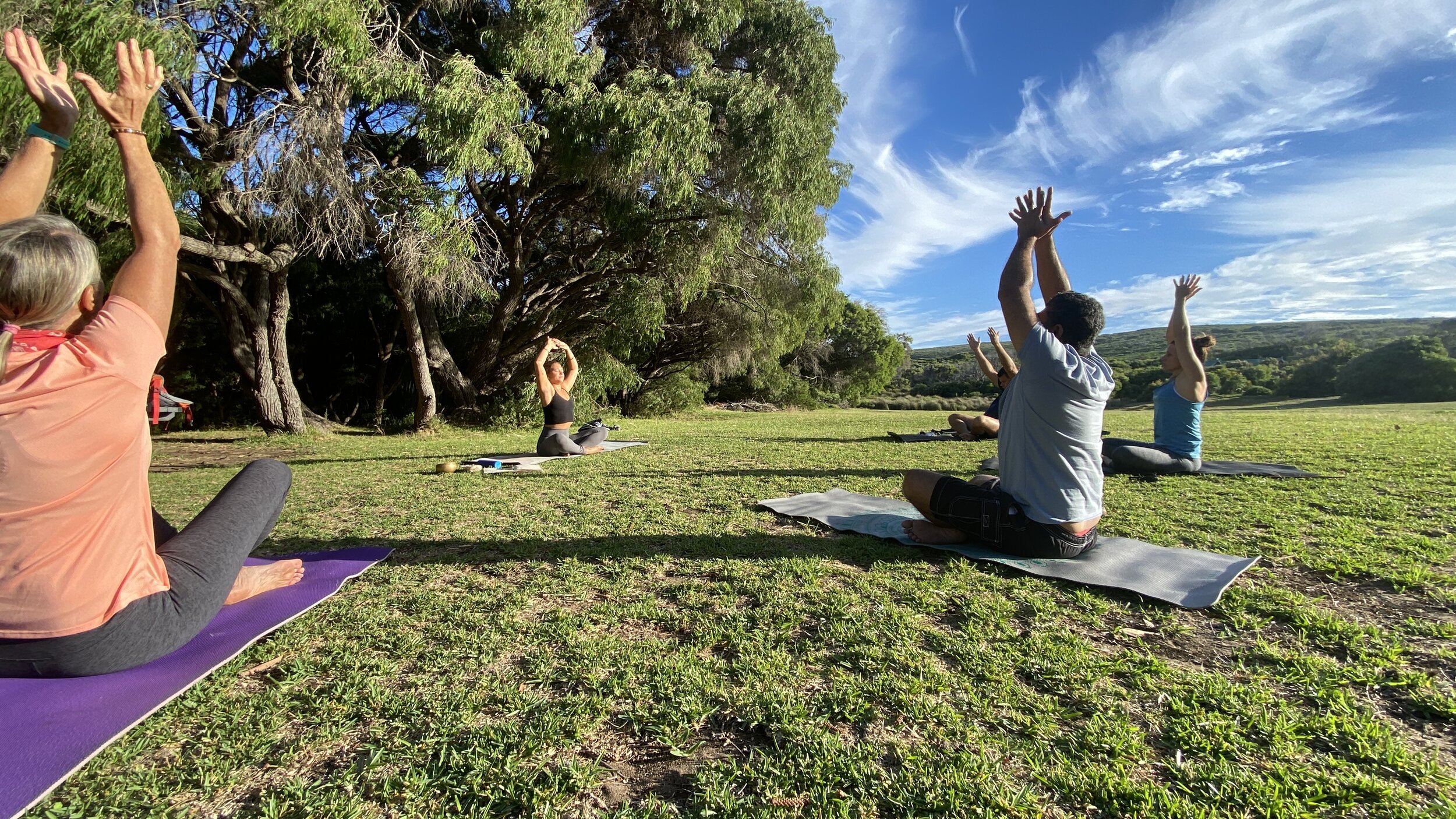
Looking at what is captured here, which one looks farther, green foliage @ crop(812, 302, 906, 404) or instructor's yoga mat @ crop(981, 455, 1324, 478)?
green foliage @ crop(812, 302, 906, 404)

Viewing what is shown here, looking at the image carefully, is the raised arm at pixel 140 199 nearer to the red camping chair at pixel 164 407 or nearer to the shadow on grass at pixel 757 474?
the shadow on grass at pixel 757 474

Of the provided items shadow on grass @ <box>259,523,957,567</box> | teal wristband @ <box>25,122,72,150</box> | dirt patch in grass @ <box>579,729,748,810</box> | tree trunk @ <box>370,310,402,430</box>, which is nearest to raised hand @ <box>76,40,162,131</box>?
teal wristband @ <box>25,122,72,150</box>

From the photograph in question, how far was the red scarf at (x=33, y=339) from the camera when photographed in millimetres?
1576

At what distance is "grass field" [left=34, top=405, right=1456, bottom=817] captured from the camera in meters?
1.46

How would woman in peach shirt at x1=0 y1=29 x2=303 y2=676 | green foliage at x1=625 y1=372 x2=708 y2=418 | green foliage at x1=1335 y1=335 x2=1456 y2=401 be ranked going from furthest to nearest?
green foliage at x1=1335 y1=335 x2=1456 y2=401 → green foliage at x1=625 y1=372 x2=708 y2=418 → woman in peach shirt at x1=0 y1=29 x2=303 y2=676

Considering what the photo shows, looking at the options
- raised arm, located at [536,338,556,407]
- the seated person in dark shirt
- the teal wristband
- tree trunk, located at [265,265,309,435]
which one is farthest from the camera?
tree trunk, located at [265,265,309,435]

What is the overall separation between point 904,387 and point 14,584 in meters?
39.6

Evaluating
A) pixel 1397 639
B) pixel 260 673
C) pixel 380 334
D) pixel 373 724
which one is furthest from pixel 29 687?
pixel 380 334

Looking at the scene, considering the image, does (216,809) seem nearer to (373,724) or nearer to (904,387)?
(373,724)

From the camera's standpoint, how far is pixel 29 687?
1.75 m

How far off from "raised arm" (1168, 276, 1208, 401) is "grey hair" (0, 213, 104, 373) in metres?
6.78

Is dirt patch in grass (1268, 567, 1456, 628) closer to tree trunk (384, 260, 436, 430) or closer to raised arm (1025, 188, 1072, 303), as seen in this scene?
raised arm (1025, 188, 1072, 303)

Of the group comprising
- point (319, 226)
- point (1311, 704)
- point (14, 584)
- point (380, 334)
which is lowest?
point (1311, 704)

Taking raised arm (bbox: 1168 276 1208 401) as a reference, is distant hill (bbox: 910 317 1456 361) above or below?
above
